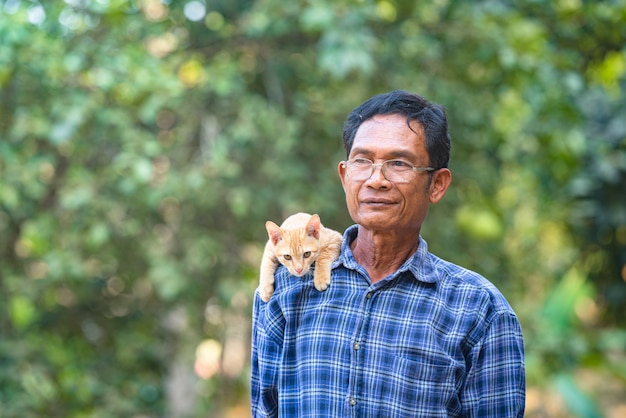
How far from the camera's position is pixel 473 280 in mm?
1657

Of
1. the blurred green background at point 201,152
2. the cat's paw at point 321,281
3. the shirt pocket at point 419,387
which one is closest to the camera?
the shirt pocket at point 419,387

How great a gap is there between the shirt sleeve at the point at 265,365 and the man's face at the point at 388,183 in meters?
0.29

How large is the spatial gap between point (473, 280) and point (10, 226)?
2.95m

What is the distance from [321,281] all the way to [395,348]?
194 mm

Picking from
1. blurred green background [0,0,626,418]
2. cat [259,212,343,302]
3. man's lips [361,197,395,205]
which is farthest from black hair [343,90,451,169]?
blurred green background [0,0,626,418]

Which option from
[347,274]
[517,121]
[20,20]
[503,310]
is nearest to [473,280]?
[503,310]

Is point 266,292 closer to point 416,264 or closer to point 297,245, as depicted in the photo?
point 297,245

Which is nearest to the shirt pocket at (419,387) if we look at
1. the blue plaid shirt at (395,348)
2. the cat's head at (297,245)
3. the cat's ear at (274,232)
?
the blue plaid shirt at (395,348)

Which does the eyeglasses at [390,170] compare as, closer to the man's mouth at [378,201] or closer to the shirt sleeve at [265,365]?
the man's mouth at [378,201]

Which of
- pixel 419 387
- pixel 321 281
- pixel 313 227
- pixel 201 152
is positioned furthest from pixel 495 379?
pixel 201 152

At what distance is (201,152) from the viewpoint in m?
4.04

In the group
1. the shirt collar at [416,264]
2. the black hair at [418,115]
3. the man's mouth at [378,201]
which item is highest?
the black hair at [418,115]

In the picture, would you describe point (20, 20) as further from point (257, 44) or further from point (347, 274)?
point (347, 274)

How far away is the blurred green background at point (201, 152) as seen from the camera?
361cm
